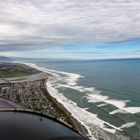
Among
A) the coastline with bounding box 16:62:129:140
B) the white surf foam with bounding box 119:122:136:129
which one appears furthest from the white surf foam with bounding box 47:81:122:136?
the white surf foam with bounding box 119:122:136:129

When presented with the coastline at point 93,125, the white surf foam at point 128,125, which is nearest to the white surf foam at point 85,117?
the coastline at point 93,125

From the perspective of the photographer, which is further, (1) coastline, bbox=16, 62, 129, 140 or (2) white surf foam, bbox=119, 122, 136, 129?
(2) white surf foam, bbox=119, 122, 136, 129

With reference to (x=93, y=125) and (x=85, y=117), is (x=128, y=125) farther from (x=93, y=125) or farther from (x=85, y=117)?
(x=85, y=117)

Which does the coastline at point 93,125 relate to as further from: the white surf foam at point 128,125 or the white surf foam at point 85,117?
the white surf foam at point 128,125

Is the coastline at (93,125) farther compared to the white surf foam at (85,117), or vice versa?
the white surf foam at (85,117)

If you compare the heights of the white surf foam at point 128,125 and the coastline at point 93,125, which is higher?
the white surf foam at point 128,125

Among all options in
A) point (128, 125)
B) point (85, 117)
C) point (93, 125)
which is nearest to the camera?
point (128, 125)

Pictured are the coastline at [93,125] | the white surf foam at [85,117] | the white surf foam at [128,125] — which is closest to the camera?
the coastline at [93,125]

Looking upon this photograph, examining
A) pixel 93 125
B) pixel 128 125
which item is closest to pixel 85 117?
pixel 93 125

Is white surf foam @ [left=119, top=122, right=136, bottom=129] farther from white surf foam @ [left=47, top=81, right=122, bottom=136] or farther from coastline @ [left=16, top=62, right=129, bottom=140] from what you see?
white surf foam @ [left=47, top=81, right=122, bottom=136]

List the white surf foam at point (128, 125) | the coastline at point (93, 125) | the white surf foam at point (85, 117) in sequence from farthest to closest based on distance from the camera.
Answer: the white surf foam at point (128, 125) < the white surf foam at point (85, 117) < the coastline at point (93, 125)

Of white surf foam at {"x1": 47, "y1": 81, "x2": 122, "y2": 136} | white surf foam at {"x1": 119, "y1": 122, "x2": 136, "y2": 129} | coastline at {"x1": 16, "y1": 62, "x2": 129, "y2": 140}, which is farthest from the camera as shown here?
white surf foam at {"x1": 119, "y1": 122, "x2": 136, "y2": 129}

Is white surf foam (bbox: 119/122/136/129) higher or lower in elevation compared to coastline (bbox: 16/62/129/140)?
higher

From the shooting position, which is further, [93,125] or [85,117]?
[85,117]
